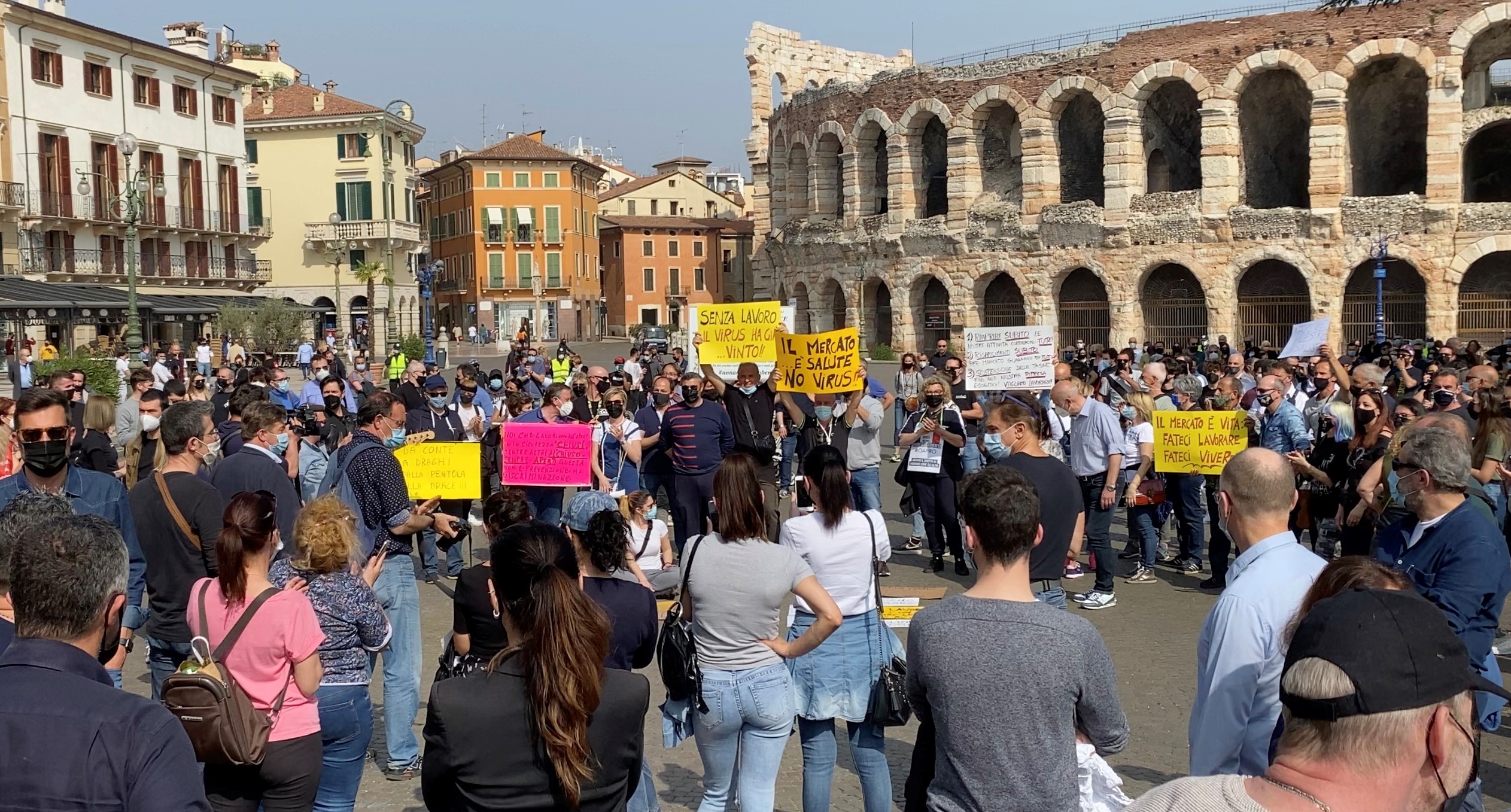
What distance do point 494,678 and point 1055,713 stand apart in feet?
5.14

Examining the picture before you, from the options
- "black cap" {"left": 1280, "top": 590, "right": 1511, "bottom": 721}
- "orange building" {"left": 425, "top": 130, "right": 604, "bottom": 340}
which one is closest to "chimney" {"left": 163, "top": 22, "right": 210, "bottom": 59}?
"orange building" {"left": 425, "top": 130, "right": 604, "bottom": 340}

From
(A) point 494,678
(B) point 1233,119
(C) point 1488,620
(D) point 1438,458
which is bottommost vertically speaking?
(C) point 1488,620

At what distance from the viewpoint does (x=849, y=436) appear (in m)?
11.8

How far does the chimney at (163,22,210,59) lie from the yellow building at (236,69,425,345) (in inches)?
295

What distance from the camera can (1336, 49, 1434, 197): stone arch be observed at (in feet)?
115

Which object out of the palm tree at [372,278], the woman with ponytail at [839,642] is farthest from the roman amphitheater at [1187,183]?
the woman with ponytail at [839,642]

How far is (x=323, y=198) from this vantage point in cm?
6056

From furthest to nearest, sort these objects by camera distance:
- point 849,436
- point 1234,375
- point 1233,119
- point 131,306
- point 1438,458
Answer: point 1233,119, point 131,306, point 1234,375, point 849,436, point 1438,458

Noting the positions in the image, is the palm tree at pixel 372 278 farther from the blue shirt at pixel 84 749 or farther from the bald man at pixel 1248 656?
the blue shirt at pixel 84 749

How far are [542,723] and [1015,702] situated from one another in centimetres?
131

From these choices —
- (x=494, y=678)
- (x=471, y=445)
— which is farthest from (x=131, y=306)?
(x=494, y=678)

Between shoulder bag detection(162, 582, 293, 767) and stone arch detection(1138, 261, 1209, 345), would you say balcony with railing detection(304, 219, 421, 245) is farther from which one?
shoulder bag detection(162, 582, 293, 767)

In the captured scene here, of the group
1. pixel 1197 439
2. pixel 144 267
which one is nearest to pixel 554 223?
pixel 144 267

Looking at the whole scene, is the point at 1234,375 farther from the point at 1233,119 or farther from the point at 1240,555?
the point at 1233,119
